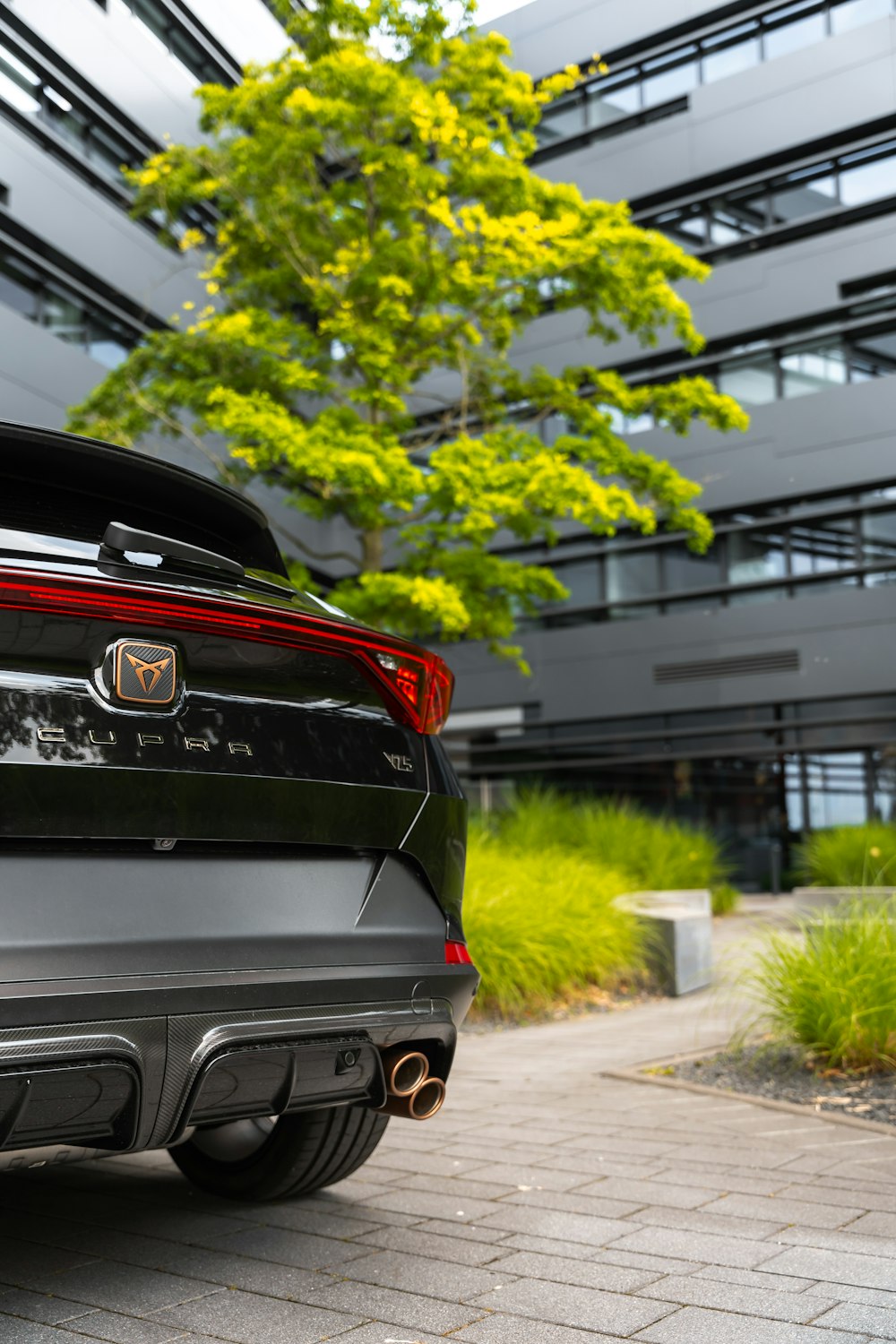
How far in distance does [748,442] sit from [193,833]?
2062cm

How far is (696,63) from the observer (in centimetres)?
2239

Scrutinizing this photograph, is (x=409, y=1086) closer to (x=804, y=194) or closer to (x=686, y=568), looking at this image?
(x=686, y=568)

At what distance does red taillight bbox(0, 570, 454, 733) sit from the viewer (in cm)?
220

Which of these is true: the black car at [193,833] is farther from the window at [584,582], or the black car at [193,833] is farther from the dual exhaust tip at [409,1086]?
the window at [584,582]

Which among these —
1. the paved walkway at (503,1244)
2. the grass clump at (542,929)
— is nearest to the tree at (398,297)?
the grass clump at (542,929)

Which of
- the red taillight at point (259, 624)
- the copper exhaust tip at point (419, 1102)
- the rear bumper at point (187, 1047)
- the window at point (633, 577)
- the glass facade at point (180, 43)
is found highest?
the glass facade at point (180, 43)

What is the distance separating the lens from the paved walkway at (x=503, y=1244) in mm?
2527

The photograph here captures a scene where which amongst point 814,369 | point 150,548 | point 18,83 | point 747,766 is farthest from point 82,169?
point 150,548

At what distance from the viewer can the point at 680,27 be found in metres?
22.3

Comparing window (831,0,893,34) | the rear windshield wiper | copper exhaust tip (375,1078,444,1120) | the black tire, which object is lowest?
the black tire

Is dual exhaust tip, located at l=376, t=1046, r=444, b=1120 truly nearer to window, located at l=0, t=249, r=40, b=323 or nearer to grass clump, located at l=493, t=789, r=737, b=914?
grass clump, located at l=493, t=789, r=737, b=914

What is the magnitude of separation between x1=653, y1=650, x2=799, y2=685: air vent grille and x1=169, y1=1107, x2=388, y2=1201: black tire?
60.8 ft

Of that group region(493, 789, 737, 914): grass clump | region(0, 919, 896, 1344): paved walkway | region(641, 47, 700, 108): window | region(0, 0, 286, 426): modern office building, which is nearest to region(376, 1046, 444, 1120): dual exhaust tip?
region(0, 919, 896, 1344): paved walkway

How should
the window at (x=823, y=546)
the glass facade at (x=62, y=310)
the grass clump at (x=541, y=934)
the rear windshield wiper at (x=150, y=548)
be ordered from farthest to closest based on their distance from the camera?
1. the window at (x=823, y=546)
2. the glass facade at (x=62, y=310)
3. the grass clump at (x=541, y=934)
4. the rear windshield wiper at (x=150, y=548)
